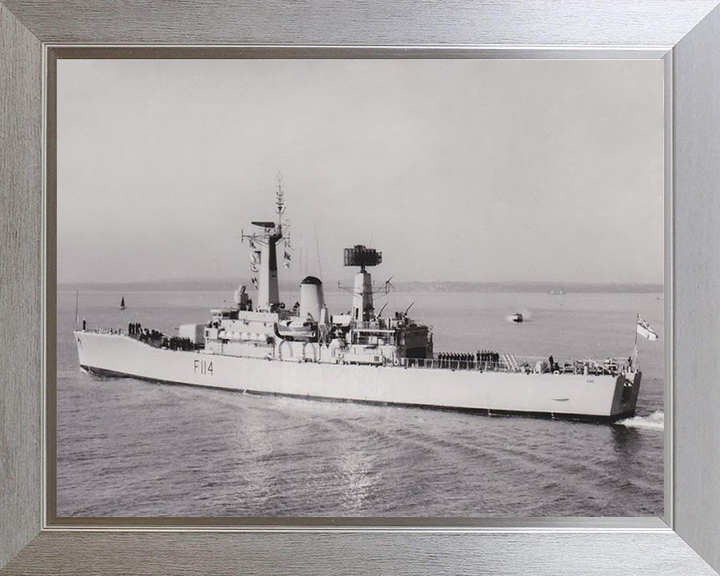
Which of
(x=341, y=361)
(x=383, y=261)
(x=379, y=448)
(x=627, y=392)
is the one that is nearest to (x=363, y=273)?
(x=383, y=261)

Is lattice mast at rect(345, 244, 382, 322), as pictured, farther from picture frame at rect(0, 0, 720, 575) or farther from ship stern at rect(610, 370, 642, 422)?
ship stern at rect(610, 370, 642, 422)

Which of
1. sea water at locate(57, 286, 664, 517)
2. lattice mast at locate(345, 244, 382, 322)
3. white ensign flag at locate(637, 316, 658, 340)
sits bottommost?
sea water at locate(57, 286, 664, 517)

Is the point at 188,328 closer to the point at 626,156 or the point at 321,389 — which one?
the point at 321,389

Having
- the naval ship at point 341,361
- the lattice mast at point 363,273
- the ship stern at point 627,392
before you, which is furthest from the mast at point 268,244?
the ship stern at point 627,392

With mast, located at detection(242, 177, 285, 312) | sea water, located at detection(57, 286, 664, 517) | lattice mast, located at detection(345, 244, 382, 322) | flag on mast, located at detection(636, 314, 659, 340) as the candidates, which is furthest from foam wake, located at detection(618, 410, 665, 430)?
mast, located at detection(242, 177, 285, 312)

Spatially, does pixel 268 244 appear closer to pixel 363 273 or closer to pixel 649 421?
pixel 363 273
